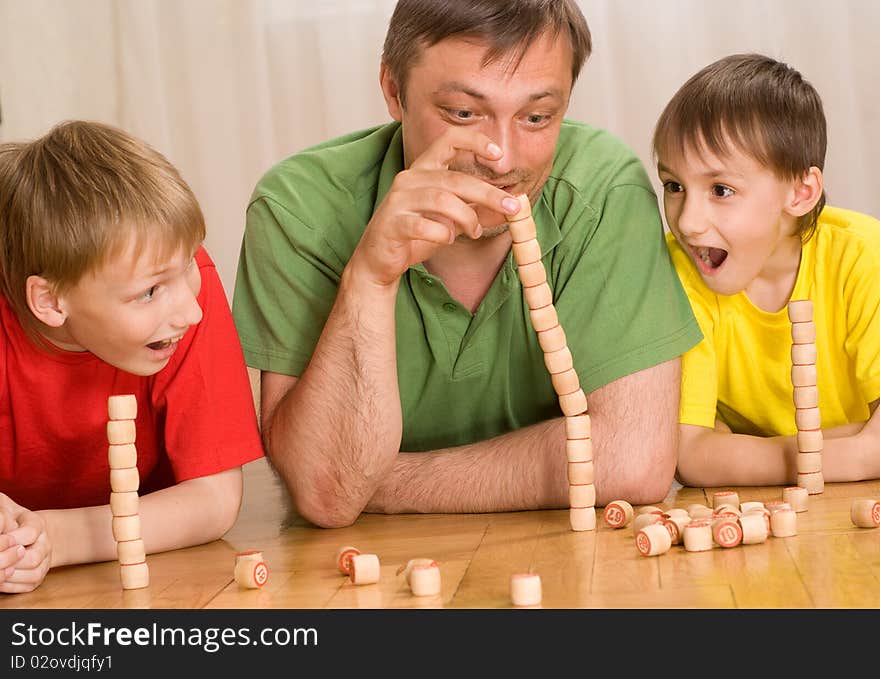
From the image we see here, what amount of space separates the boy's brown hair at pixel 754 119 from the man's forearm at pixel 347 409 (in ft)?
1.91

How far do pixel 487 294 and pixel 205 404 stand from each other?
43 centimetres

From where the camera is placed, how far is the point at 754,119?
6.06 feet

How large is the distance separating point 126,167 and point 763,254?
3.22 ft

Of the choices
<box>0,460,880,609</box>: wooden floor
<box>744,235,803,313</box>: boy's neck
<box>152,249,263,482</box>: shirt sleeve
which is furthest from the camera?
<box>744,235,803,313</box>: boy's neck

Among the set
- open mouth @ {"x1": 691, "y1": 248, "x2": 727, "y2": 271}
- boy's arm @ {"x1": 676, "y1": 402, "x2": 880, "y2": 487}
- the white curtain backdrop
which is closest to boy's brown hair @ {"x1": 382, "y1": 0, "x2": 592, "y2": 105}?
open mouth @ {"x1": 691, "y1": 248, "x2": 727, "y2": 271}

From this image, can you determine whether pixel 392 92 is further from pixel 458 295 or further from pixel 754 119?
pixel 754 119

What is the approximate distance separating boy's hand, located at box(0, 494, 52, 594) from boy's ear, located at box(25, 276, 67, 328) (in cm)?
21

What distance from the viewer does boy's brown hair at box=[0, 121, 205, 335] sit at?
4.51ft

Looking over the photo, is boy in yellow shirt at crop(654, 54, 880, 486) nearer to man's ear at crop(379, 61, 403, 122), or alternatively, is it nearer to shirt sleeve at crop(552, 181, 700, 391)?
shirt sleeve at crop(552, 181, 700, 391)

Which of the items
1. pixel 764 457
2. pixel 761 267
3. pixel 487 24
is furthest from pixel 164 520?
pixel 761 267

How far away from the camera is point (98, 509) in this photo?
150cm
